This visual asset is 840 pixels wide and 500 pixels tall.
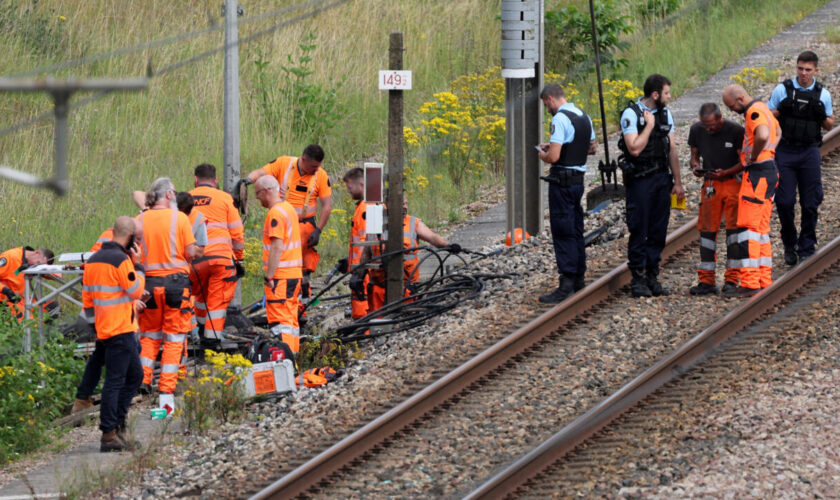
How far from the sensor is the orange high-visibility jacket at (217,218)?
39.6ft

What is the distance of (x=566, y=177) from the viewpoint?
11.0 metres

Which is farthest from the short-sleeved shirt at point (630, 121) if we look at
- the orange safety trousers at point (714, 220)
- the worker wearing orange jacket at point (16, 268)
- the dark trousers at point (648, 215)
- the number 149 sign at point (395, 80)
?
the worker wearing orange jacket at point (16, 268)

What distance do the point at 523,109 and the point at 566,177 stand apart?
281 cm

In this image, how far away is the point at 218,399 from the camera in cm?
990

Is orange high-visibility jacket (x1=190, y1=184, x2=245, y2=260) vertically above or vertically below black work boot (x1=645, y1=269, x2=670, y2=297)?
above

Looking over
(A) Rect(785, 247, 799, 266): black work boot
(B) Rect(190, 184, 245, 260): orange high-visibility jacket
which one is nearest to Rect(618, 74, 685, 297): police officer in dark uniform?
(A) Rect(785, 247, 799, 266): black work boot

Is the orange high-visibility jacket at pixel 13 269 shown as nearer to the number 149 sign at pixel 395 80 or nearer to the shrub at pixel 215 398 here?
the shrub at pixel 215 398

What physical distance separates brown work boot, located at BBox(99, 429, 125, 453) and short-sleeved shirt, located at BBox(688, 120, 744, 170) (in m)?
5.59

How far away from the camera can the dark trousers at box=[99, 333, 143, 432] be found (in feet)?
31.5

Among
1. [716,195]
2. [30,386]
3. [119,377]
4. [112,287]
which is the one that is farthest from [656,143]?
[30,386]

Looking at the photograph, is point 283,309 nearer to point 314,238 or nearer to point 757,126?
point 314,238

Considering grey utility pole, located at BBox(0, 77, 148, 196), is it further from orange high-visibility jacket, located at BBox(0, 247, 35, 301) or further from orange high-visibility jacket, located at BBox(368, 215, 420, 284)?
orange high-visibility jacket, located at BBox(0, 247, 35, 301)

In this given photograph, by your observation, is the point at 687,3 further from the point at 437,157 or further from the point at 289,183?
the point at 289,183

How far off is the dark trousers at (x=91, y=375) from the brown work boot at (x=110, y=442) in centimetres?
122
